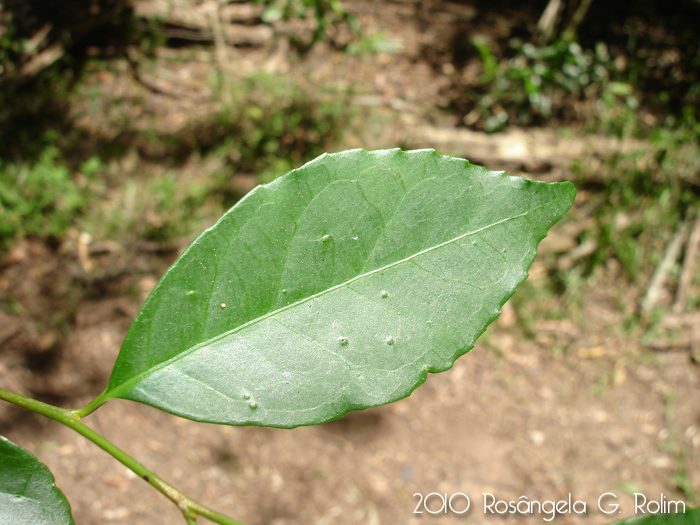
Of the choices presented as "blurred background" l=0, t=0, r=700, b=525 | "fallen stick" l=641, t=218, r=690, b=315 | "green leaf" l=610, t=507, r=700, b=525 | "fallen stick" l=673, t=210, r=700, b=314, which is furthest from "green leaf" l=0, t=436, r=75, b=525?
"fallen stick" l=673, t=210, r=700, b=314

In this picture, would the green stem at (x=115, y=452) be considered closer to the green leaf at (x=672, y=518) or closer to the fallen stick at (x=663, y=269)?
the green leaf at (x=672, y=518)

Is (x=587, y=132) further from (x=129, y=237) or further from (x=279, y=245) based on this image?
(x=279, y=245)

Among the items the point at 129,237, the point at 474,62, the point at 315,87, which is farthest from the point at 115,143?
the point at 474,62

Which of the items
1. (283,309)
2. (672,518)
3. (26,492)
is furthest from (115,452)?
(672,518)

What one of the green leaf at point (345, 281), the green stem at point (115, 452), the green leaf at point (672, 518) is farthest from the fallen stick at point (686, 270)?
the green stem at point (115, 452)

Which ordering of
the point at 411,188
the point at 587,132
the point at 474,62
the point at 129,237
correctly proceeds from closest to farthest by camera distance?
the point at 411,188, the point at 129,237, the point at 587,132, the point at 474,62

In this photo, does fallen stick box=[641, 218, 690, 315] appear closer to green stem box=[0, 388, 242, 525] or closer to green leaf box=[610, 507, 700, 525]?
green leaf box=[610, 507, 700, 525]

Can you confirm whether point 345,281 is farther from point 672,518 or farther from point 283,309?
point 672,518
